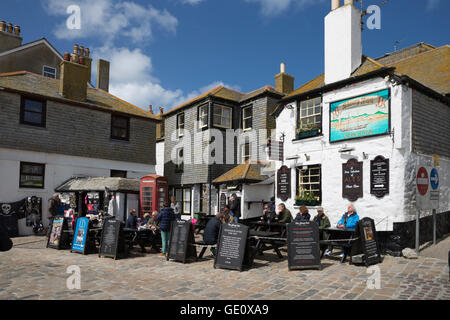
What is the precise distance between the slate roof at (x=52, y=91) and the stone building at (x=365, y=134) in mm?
10448

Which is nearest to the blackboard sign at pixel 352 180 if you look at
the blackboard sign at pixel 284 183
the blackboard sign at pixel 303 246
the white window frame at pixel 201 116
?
the blackboard sign at pixel 284 183

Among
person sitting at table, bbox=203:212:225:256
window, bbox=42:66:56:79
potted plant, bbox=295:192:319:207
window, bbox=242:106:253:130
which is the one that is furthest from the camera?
window, bbox=42:66:56:79


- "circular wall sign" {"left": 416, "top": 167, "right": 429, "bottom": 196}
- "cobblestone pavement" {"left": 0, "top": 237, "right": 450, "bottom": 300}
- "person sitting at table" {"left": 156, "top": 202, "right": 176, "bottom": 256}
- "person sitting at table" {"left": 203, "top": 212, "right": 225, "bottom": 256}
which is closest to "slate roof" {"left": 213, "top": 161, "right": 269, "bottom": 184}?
"person sitting at table" {"left": 156, "top": 202, "right": 176, "bottom": 256}

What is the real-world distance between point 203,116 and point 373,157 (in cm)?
1256

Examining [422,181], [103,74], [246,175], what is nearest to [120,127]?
[103,74]

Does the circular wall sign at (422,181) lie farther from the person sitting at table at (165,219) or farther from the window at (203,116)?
the window at (203,116)

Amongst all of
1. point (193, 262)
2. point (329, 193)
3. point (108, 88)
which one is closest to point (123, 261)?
point (193, 262)

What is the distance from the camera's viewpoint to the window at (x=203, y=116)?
21.4m

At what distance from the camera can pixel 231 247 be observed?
843cm

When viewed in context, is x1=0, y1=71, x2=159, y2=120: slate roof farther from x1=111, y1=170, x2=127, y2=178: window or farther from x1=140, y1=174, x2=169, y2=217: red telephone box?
x1=140, y1=174, x2=169, y2=217: red telephone box

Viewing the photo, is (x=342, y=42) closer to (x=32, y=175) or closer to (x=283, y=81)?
(x=283, y=81)

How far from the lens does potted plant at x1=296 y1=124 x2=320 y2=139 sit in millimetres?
13169
